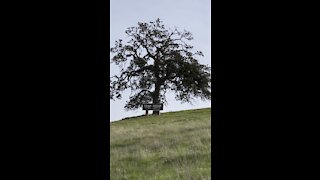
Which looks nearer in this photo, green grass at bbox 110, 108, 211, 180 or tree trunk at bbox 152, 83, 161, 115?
green grass at bbox 110, 108, 211, 180

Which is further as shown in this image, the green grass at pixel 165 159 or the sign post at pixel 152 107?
the sign post at pixel 152 107

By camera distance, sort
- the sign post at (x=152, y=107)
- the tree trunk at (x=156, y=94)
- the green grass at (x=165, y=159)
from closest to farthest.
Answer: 1. the green grass at (x=165, y=159)
2. the tree trunk at (x=156, y=94)
3. the sign post at (x=152, y=107)

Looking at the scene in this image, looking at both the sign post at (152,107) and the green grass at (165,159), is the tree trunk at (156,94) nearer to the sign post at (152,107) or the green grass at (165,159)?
the sign post at (152,107)

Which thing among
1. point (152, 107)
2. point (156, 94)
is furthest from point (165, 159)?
point (152, 107)

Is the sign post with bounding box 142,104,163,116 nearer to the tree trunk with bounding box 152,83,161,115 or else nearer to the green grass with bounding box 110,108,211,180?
the tree trunk with bounding box 152,83,161,115

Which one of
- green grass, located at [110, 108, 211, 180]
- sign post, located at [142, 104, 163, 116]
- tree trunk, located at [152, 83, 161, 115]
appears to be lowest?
green grass, located at [110, 108, 211, 180]

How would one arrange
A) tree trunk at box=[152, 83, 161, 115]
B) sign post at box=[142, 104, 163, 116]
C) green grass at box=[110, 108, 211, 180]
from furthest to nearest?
sign post at box=[142, 104, 163, 116]
tree trunk at box=[152, 83, 161, 115]
green grass at box=[110, 108, 211, 180]

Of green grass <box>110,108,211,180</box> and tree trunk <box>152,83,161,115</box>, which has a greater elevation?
tree trunk <box>152,83,161,115</box>

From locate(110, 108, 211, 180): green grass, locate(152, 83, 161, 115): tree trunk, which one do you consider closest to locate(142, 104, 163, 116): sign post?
locate(152, 83, 161, 115): tree trunk

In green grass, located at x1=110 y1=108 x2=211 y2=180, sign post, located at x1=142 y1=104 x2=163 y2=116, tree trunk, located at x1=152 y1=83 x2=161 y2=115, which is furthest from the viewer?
sign post, located at x1=142 y1=104 x2=163 y2=116

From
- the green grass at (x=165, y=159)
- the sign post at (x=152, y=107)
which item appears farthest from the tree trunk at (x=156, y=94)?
the green grass at (x=165, y=159)
